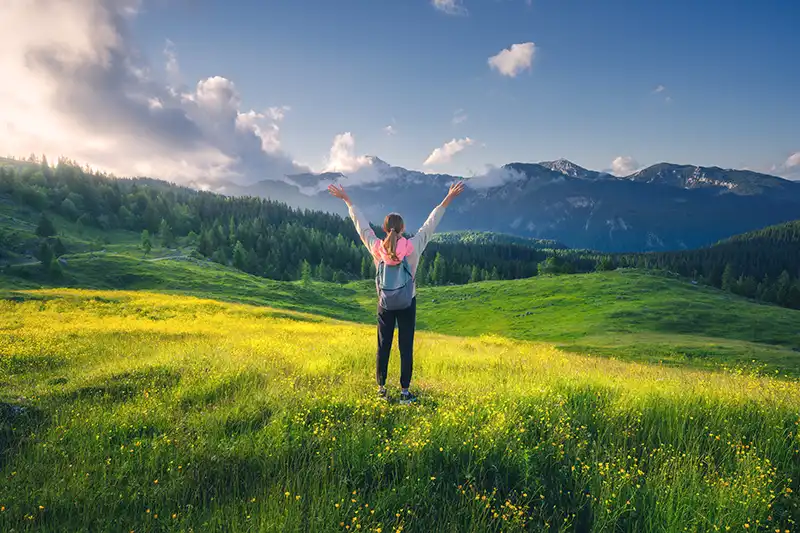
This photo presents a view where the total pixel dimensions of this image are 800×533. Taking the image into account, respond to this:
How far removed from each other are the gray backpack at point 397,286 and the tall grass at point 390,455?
1780mm

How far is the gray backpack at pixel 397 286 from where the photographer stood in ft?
23.5

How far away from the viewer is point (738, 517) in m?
4.12

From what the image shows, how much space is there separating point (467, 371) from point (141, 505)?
726 cm

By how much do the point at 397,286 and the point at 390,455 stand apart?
3.07 metres

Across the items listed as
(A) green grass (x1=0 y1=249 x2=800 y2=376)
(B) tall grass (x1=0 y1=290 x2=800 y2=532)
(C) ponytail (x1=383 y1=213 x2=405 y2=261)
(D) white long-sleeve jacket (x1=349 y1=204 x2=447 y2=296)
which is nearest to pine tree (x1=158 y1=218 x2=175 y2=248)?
(A) green grass (x1=0 y1=249 x2=800 y2=376)

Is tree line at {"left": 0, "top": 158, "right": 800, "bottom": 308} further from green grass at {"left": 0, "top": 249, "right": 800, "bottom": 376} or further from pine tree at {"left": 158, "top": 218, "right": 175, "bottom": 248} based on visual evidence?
green grass at {"left": 0, "top": 249, "right": 800, "bottom": 376}

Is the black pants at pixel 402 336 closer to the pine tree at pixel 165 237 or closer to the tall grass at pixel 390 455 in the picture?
the tall grass at pixel 390 455

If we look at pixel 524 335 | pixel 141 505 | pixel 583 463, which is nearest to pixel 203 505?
pixel 141 505

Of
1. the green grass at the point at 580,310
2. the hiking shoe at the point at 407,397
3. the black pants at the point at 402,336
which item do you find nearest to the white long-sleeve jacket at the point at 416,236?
the black pants at the point at 402,336

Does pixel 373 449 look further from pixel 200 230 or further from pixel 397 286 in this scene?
pixel 200 230

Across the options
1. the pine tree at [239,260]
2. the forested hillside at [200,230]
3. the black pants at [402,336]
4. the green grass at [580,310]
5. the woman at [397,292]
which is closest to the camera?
the woman at [397,292]

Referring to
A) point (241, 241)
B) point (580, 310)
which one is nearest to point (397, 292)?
point (580, 310)

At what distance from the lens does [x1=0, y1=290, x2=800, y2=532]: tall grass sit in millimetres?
4047

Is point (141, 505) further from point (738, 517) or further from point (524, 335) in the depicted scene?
point (524, 335)
